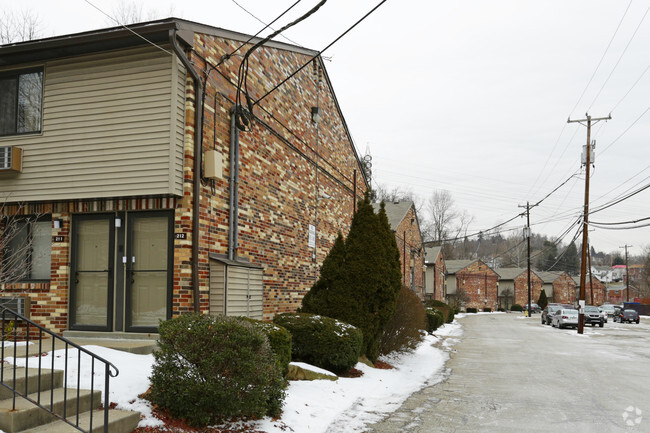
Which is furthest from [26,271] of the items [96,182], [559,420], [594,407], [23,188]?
[594,407]

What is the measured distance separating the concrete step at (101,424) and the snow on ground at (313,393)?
22 cm

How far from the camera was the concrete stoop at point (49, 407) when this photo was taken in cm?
503

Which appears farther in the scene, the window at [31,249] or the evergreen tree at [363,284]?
the evergreen tree at [363,284]

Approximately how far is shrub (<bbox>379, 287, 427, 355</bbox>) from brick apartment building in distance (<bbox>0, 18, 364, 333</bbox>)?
13.0ft

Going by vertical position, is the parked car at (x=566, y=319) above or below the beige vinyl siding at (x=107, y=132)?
below

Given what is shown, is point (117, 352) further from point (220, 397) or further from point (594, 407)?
point (594, 407)

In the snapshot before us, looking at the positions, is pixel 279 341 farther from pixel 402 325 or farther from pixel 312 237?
pixel 312 237

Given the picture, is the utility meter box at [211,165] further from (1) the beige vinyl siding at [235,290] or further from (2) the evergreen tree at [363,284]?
(2) the evergreen tree at [363,284]

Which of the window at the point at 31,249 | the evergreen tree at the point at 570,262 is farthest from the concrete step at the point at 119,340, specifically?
the evergreen tree at the point at 570,262

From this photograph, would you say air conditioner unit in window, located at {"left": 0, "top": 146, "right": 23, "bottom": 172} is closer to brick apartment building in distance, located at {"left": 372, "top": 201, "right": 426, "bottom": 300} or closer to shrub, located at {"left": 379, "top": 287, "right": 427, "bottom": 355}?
shrub, located at {"left": 379, "top": 287, "right": 427, "bottom": 355}

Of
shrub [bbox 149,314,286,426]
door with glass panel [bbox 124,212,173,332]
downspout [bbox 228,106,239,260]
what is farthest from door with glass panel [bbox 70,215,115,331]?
shrub [bbox 149,314,286,426]

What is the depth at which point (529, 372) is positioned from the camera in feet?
42.1

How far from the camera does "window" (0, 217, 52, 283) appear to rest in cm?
1036

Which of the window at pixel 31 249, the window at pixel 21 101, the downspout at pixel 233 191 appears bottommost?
the window at pixel 31 249
